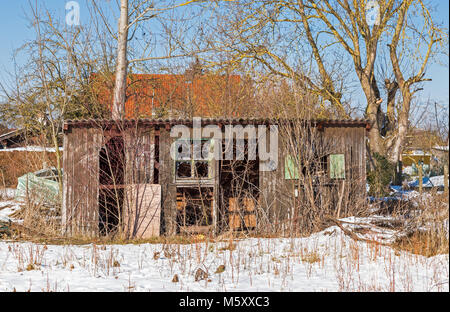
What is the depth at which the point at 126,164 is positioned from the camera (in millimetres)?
11930

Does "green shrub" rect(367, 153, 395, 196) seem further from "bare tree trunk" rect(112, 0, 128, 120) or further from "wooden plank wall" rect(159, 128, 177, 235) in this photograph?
"bare tree trunk" rect(112, 0, 128, 120)

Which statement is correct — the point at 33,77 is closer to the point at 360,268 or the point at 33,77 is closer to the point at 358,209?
the point at 358,209

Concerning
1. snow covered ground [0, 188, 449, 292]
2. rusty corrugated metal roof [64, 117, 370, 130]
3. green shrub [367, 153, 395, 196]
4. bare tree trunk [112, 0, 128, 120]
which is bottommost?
snow covered ground [0, 188, 449, 292]

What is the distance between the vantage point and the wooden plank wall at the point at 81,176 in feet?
39.7

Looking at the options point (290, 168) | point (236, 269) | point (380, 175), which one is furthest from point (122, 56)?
point (236, 269)

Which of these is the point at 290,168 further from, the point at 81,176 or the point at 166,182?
the point at 81,176

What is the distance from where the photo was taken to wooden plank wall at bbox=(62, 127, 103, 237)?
476 inches

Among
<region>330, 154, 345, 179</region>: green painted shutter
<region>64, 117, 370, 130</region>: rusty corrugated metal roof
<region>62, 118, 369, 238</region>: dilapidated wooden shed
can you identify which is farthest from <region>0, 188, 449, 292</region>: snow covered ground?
<region>64, 117, 370, 130</region>: rusty corrugated metal roof

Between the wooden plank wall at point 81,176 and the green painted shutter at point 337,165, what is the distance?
6107 mm

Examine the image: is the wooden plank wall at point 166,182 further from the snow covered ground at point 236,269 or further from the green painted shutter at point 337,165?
the green painted shutter at point 337,165

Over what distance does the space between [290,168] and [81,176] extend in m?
5.45

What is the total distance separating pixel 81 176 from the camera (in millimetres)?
12180

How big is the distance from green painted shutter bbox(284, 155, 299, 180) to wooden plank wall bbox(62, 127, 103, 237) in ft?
15.9

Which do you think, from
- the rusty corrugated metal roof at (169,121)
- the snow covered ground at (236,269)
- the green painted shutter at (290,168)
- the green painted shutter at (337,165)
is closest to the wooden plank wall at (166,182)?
the rusty corrugated metal roof at (169,121)
